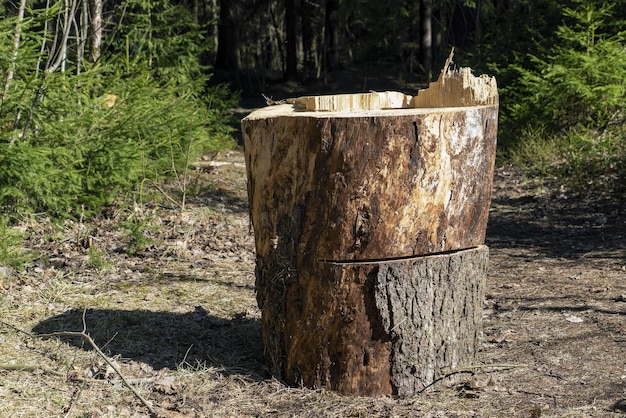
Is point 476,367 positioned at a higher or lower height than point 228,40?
lower

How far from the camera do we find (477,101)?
4238mm

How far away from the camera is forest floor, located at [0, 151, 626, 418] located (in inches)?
148

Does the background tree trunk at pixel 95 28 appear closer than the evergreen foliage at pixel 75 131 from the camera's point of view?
No

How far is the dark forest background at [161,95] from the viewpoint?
652 cm

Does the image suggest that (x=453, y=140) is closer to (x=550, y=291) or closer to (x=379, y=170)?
(x=379, y=170)

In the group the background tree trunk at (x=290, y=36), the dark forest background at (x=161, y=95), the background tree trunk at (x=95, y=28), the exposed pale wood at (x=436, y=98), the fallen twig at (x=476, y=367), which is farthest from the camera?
the background tree trunk at (x=290, y=36)

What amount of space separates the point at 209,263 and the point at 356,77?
16186 millimetres

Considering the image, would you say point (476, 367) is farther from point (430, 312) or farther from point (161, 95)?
point (161, 95)

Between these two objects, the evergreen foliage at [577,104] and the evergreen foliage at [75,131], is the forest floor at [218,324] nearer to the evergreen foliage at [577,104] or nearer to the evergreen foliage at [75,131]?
the evergreen foliage at [75,131]

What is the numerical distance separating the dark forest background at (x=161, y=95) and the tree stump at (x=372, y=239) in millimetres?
3251

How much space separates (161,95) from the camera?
942cm

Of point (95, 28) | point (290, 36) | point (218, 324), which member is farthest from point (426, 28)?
point (218, 324)

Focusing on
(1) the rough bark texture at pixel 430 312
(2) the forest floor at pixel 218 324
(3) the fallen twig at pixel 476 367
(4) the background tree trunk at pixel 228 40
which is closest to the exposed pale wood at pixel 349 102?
(1) the rough bark texture at pixel 430 312

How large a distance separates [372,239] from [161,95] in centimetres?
638
